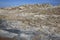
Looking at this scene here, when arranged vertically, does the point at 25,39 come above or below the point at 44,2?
below

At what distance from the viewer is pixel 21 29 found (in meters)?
2.29

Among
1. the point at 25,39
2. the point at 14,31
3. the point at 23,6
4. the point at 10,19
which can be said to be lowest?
the point at 25,39

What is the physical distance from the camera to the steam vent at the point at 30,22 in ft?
7.29

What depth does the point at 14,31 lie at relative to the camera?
230cm

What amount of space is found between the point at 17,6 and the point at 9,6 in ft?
0.44

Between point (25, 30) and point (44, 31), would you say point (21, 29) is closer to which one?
point (25, 30)

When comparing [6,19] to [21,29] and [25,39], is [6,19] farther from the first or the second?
[25,39]

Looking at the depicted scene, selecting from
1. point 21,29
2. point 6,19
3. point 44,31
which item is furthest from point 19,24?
point 44,31

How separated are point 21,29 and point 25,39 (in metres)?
0.17

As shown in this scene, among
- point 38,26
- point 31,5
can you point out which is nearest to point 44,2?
point 31,5

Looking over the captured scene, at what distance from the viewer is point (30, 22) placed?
7.58 feet

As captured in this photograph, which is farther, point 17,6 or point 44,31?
point 17,6

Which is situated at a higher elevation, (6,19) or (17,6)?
(17,6)

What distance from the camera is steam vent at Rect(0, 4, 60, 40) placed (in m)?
2.22
